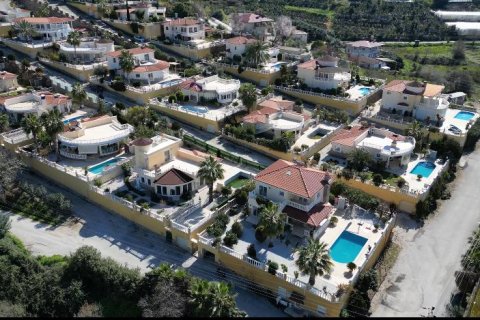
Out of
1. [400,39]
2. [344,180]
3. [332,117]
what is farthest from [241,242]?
[400,39]

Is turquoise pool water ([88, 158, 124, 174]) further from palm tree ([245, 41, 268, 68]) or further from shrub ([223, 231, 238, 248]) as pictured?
palm tree ([245, 41, 268, 68])

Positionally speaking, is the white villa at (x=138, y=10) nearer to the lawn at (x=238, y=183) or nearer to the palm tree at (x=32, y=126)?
the palm tree at (x=32, y=126)

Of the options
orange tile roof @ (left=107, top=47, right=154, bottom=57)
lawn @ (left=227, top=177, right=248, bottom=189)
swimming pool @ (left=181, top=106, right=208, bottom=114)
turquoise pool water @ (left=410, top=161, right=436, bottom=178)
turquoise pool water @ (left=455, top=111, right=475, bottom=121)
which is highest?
orange tile roof @ (left=107, top=47, right=154, bottom=57)

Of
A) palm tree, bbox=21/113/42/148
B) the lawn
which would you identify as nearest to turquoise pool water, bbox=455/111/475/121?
the lawn

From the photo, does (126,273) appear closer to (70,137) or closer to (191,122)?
(70,137)

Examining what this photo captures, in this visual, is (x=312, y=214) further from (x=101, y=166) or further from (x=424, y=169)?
(x=101, y=166)

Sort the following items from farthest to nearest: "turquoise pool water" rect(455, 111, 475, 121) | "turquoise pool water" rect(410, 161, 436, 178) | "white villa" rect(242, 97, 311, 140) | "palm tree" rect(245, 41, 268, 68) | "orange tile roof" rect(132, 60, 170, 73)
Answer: "palm tree" rect(245, 41, 268, 68) < "orange tile roof" rect(132, 60, 170, 73) < "turquoise pool water" rect(455, 111, 475, 121) < "white villa" rect(242, 97, 311, 140) < "turquoise pool water" rect(410, 161, 436, 178)
